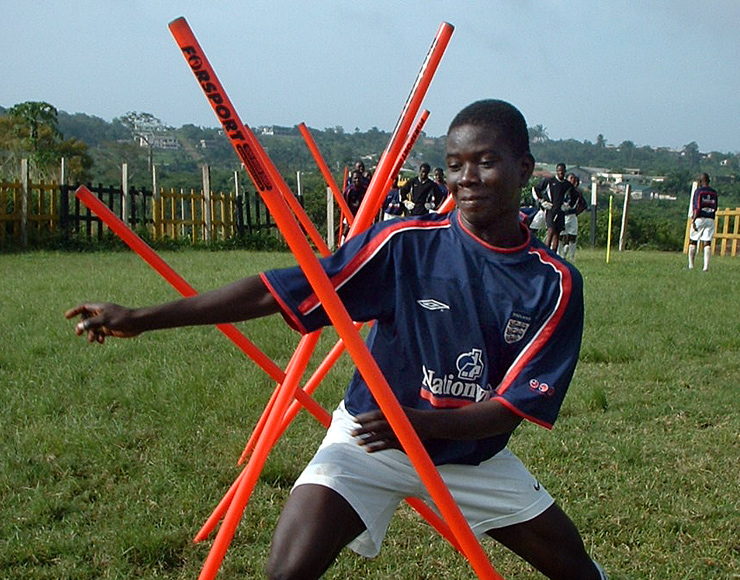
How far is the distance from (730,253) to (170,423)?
25.8 metres

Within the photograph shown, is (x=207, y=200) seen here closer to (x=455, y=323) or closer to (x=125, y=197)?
(x=125, y=197)

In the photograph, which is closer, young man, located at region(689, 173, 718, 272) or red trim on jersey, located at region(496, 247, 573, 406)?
red trim on jersey, located at region(496, 247, 573, 406)

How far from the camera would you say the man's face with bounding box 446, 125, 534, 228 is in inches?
96.2

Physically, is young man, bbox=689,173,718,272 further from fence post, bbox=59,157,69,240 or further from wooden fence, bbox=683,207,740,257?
fence post, bbox=59,157,69,240

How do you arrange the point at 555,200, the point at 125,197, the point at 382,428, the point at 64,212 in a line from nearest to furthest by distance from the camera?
the point at 382,428
the point at 555,200
the point at 64,212
the point at 125,197

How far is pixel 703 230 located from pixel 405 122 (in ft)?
48.8

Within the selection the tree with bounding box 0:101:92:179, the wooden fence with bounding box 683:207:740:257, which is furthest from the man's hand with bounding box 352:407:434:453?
the tree with bounding box 0:101:92:179

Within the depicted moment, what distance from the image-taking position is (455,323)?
2496 mm

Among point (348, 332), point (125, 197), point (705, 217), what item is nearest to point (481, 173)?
point (348, 332)

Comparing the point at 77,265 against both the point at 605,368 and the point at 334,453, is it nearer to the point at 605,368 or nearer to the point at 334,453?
the point at 605,368

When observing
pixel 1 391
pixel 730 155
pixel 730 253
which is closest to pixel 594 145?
pixel 730 155

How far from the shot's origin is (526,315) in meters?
2.50

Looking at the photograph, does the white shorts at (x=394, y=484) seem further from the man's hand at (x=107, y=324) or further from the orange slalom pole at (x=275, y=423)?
the man's hand at (x=107, y=324)

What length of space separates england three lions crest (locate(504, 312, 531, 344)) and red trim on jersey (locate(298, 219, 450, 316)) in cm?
36
